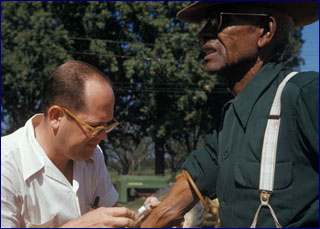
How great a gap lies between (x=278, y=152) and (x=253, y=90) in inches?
15.9

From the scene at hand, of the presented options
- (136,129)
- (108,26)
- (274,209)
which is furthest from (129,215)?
(136,129)

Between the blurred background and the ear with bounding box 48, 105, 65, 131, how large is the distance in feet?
51.1

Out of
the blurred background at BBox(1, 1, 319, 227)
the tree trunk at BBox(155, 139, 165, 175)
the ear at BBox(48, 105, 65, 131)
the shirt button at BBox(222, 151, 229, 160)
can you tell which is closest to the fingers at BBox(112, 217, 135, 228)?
the shirt button at BBox(222, 151, 229, 160)

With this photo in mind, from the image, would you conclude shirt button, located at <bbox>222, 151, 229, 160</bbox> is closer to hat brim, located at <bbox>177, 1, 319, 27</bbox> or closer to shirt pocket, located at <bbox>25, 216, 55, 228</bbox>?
hat brim, located at <bbox>177, 1, 319, 27</bbox>

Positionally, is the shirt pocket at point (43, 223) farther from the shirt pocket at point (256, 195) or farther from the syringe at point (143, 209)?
the shirt pocket at point (256, 195)

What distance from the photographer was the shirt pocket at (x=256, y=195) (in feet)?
6.56

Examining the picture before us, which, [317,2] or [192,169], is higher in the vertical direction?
[317,2]

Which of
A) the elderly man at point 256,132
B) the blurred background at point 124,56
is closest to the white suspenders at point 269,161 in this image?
the elderly man at point 256,132

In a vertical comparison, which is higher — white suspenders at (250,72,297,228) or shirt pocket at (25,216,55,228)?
white suspenders at (250,72,297,228)

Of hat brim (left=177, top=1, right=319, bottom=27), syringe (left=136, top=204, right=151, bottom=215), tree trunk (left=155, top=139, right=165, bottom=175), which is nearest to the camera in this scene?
hat brim (left=177, top=1, right=319, bottom=27)

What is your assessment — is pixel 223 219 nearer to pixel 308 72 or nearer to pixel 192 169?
pixel 192 169

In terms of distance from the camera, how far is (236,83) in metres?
2.49

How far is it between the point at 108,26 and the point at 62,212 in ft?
61.4

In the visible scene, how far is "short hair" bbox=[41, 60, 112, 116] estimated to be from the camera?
2.61 meters
